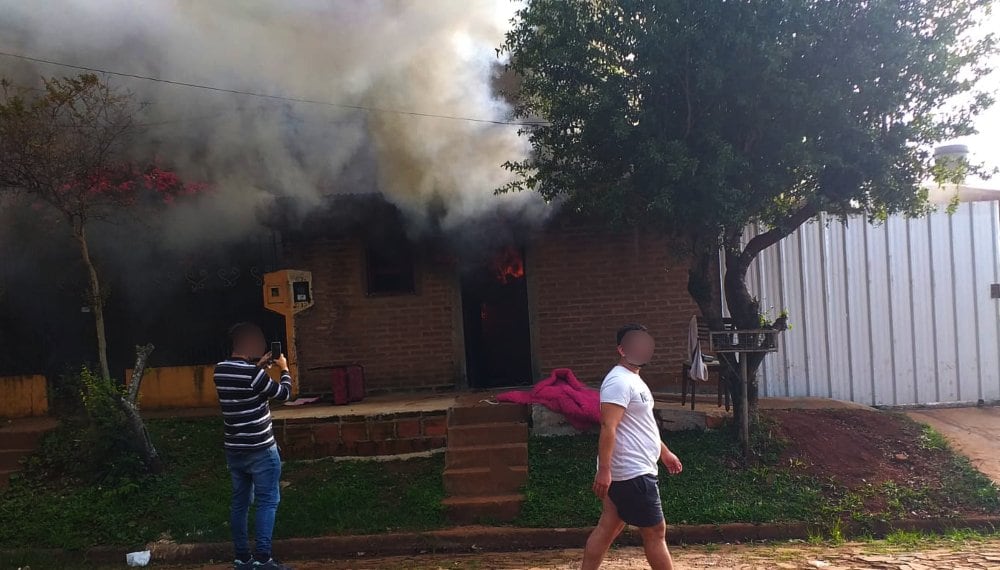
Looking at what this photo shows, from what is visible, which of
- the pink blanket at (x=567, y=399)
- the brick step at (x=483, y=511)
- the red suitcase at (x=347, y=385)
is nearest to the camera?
the brick step at (x=483, y=511)

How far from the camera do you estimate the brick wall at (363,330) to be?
8.50m

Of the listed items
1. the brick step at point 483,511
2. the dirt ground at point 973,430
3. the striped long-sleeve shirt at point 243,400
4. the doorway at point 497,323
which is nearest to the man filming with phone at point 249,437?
the striped long-sleeve shirt at point 243,400

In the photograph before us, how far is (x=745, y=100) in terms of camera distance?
17.0 feet

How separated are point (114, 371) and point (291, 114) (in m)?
4.56

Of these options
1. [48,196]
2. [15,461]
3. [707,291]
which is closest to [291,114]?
[48,196]

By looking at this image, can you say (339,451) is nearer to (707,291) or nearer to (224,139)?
(707,291)

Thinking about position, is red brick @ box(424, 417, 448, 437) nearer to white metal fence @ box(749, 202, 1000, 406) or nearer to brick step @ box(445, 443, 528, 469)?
brick step @ box(445, 443, 528, 469)

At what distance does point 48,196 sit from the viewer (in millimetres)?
6098

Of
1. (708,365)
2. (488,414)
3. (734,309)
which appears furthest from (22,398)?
(734,309)

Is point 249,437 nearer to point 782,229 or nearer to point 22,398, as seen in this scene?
point 782,229

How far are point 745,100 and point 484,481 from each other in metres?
4.06

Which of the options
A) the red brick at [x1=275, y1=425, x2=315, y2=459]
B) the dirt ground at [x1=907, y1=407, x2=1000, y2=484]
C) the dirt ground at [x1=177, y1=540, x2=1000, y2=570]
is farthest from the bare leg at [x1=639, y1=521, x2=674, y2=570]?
the red brick at [x1=275, y1=425, x2=315, y2=459]

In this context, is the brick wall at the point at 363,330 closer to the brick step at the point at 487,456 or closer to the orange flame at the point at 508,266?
the orange flame at the point at 508,266

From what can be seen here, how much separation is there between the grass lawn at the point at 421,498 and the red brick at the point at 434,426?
0.98 ft
